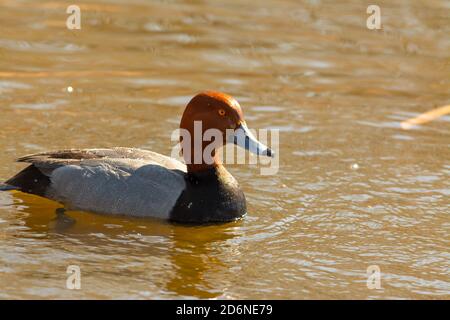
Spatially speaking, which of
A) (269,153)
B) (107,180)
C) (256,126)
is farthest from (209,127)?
(256,126)

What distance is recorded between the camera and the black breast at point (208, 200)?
25.8ft

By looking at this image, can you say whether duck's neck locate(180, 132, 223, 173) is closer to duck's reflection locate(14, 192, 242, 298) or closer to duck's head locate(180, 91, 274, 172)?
duck's head locate(180, 91, 274, 172)

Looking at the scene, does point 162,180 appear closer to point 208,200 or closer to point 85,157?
point 208,200

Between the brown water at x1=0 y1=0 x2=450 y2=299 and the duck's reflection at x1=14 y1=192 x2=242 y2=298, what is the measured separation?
0.07 feet

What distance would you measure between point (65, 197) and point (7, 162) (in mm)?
1160

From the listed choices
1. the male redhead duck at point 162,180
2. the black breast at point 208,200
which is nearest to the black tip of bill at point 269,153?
the male redhead duck at point 162,180

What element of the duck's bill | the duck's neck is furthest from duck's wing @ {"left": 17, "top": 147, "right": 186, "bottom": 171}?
the duck's bill

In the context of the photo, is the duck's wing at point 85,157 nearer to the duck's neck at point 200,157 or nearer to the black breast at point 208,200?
the duck's neck at point 200,157

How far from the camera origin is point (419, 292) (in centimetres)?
673
